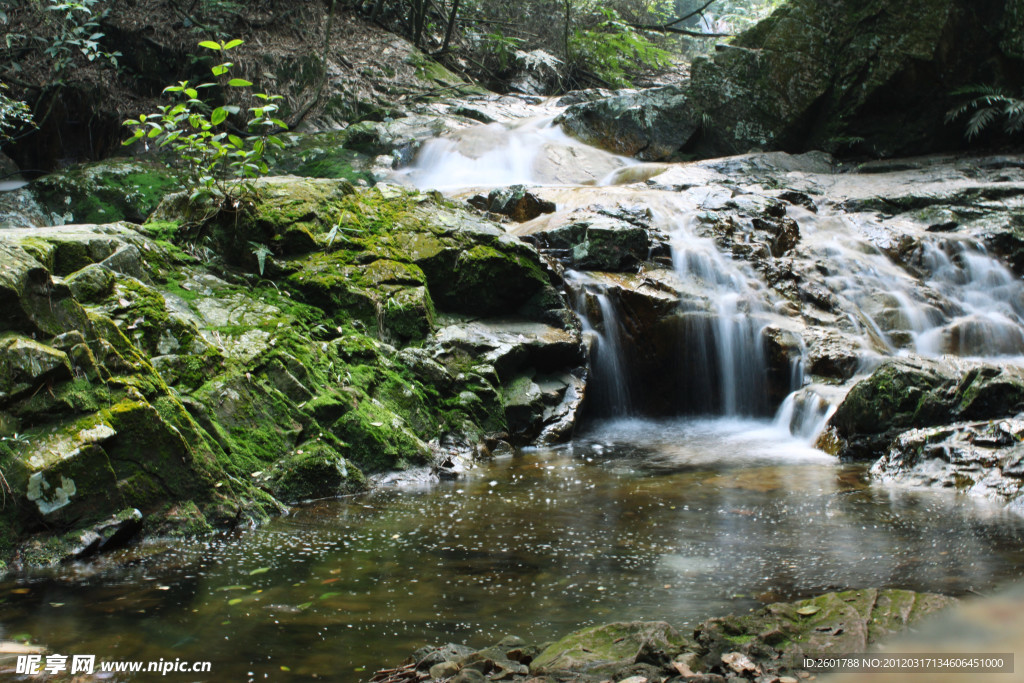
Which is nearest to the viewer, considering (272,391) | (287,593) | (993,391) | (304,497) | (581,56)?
(287,593)

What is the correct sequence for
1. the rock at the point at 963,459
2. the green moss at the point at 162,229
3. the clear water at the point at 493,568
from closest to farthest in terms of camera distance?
1. the clear water at the point at 493,568
2. the rock at the point at 963,459
3. the green moss at the point at 162,229

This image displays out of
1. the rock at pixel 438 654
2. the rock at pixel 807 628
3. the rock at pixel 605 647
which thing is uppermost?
the rock at pixel 807 628

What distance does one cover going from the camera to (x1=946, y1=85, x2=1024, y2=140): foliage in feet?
38.3

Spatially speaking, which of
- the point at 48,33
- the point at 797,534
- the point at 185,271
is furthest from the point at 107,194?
the point at 797,534

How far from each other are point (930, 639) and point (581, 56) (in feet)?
64.0

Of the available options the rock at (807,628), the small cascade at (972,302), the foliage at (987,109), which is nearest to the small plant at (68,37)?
the rock at (807,628)

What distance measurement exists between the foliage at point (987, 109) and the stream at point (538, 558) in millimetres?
7383

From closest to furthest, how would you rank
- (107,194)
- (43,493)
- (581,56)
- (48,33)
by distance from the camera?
(43,493) → (107,194) → (48,33) → (581,56)

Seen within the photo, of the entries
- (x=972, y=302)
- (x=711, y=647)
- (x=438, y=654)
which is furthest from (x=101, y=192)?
(x=972, y=302)

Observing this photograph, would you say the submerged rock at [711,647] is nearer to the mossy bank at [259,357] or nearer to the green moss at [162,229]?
the mossy bank at [259,357]

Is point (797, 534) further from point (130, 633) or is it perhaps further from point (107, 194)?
point (107, 194)

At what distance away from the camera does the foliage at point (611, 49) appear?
17234 millimetres

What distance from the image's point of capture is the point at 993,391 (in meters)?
5.42

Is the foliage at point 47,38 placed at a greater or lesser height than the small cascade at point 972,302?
greater
